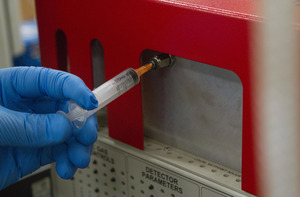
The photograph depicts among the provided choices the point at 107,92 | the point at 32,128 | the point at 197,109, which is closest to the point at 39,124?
the point at 32,128

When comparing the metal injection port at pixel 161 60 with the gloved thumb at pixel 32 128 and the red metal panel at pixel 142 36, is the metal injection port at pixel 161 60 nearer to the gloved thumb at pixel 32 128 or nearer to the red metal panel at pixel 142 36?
the red metal panel at pixel 142 36

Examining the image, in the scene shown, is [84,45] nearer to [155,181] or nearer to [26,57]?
[155,181]

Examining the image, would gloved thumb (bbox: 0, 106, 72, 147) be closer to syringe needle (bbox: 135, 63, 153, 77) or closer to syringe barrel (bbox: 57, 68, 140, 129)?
syringe barrel (bbox: 57, 68, 140, 129)

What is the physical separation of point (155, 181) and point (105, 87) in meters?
0.19

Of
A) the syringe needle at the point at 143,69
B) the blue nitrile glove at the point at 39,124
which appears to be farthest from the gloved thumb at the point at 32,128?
the syringe needle at the point at 143,69

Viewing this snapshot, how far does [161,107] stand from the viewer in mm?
765

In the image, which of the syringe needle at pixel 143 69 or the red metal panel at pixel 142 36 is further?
the syringe needle at pixel 143 69

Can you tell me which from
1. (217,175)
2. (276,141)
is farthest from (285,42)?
(217,175)

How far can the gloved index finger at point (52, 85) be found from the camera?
63 centimetres

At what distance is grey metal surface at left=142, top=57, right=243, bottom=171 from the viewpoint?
0.65 metres

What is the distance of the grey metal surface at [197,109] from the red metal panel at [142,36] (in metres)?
0.05

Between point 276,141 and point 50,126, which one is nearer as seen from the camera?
point 276,141

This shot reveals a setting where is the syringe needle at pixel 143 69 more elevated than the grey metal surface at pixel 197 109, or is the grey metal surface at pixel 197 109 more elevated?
the syringe needle at pixel 143 69

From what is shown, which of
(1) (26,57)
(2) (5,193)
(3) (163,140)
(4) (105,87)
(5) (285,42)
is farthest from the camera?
(1) (26,57)
